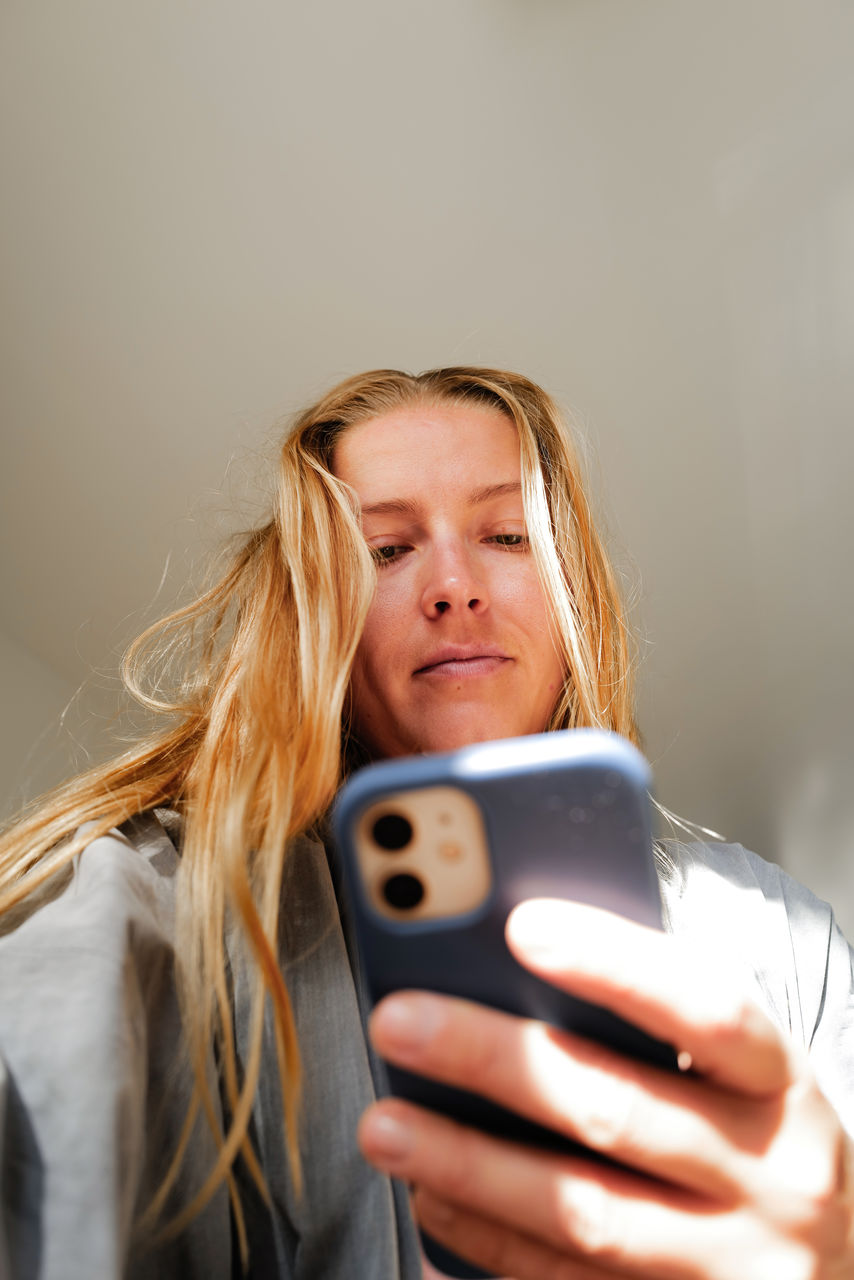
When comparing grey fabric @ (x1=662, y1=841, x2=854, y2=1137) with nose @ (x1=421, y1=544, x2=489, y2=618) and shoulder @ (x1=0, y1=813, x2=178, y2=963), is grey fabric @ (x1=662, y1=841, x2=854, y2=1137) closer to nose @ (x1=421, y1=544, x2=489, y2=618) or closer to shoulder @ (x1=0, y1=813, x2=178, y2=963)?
nose @ (x1=421, y1=544, x2=489, y2=618)

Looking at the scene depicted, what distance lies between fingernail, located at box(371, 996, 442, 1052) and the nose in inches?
17.0

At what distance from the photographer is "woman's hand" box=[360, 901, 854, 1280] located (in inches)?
12.0

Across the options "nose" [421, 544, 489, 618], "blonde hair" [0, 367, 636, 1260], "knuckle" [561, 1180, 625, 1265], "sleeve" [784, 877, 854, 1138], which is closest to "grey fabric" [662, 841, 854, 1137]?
"sleeve" [784, 877, 854, 1138]

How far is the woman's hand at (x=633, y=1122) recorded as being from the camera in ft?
1.00

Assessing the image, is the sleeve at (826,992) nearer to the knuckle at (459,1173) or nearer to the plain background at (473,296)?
the knuckle at (459,1173)

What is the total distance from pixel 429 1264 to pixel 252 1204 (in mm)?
139

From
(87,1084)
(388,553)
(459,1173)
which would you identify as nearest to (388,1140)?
(459,1173)

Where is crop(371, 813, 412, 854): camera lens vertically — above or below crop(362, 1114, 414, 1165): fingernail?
above

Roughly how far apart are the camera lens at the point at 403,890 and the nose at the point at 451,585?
387 millimetres

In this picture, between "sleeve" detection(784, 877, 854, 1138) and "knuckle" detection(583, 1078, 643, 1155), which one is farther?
"sleeve" detection(784, 877, 854, 1138)

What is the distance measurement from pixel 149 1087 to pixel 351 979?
0.14 meters

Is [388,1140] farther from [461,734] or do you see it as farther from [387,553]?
[387,553]

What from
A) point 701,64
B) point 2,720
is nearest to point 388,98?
point 701,64

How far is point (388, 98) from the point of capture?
3.53ft
